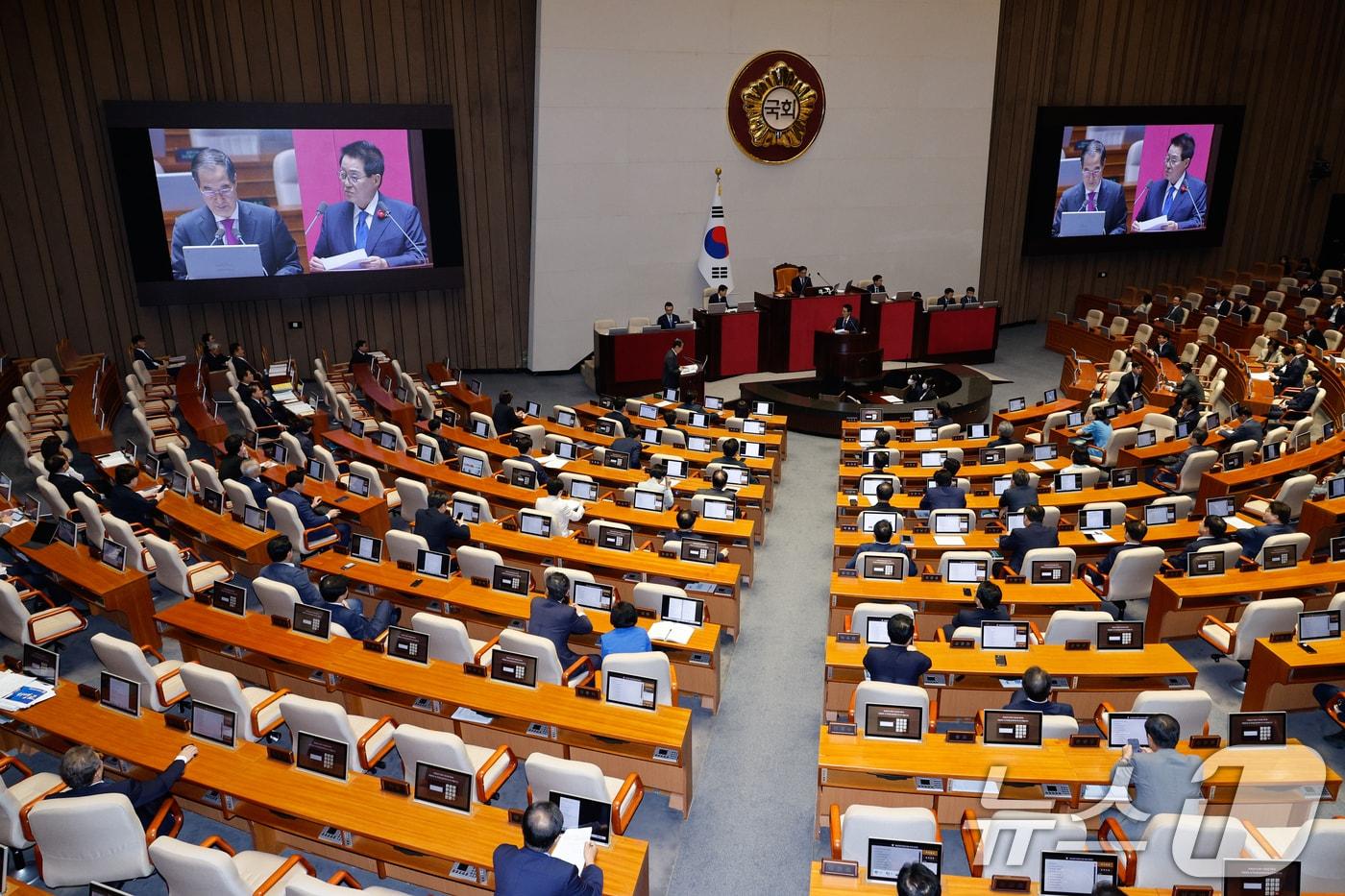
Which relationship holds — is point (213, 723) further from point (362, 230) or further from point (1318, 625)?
point (362, 230)

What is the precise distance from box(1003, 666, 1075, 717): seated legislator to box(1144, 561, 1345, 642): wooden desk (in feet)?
8.13

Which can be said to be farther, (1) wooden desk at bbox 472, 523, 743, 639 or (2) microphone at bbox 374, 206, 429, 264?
(2) microphone at bbox 374, 206, 429, 264

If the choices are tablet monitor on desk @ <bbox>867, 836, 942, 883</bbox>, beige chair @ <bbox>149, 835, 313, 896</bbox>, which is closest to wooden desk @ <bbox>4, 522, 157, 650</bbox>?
beige chair @ <bbox>149, 835, 313, 896</bbox>

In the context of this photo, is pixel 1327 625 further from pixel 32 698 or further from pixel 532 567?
pixel 32 698

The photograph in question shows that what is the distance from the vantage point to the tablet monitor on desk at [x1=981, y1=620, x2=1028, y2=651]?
704 cm

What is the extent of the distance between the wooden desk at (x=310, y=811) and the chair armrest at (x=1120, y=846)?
8.33 feet

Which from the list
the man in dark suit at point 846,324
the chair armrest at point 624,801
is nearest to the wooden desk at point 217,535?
the chair armrest at point 624,801

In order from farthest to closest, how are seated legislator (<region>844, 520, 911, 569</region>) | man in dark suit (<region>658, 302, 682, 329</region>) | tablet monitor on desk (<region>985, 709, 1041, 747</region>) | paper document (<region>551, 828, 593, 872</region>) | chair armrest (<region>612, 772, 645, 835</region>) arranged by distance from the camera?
man in dark suit (<region>658, 302, 682, 329</region>) → seated legislator (<region>844, 520, 911, 569</region>) → tablet monitor on desk (<region>985, 709, 1041, 747</region>) → chair armrest (<region>612, 772, 645, 835</region>) → paper document (<region>551, 828, 593, 872</region>)

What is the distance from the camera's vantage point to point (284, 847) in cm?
604

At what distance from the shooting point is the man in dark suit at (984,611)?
279 inches

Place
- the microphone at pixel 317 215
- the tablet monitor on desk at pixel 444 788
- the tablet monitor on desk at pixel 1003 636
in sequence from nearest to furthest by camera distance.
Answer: the tablet monitor on desk at pixel 444 788
the tablet monitor on desk at pixel 1003 636
the microphone at pixel 317 215

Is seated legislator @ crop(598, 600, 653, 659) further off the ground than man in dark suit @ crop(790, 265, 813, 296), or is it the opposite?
man in dark suit @ crop(790, 265, 813, 296)

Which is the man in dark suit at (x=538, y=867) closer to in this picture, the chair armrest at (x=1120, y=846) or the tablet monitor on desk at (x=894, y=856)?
the tablet monitor on desk at (x=894, y=856)

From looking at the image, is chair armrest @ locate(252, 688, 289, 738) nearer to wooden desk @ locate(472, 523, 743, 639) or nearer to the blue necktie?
wooden desk @ locate(472, 523, 743, 639)
